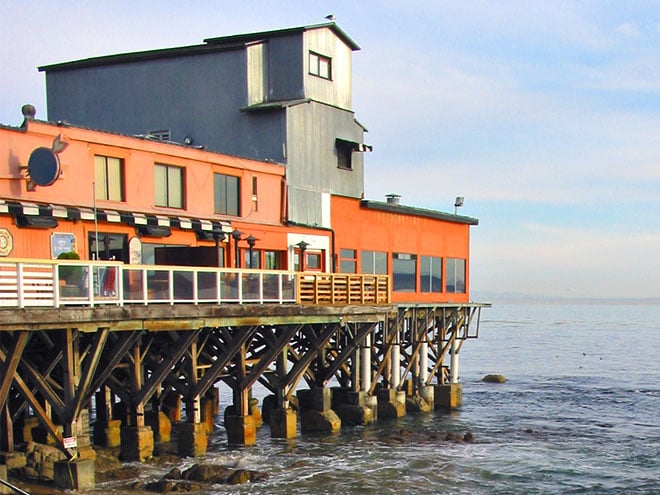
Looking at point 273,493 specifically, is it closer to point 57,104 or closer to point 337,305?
point 337,305

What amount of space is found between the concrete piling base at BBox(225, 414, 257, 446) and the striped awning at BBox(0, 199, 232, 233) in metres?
5.57

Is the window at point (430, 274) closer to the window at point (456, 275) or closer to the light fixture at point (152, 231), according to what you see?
the window at point (456, 275)

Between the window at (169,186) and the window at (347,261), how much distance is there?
26.0 feet

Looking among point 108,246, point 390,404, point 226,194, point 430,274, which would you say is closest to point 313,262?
point 226,194

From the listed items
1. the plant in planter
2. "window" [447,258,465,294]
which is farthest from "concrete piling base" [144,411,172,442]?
"window" [447,258,465,294]

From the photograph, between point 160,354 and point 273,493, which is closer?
point 273,493

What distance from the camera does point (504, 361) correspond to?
74438mm

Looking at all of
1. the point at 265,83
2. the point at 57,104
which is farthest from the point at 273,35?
the point at 57,104

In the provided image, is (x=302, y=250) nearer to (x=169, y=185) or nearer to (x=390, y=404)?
(x=169, y=185)

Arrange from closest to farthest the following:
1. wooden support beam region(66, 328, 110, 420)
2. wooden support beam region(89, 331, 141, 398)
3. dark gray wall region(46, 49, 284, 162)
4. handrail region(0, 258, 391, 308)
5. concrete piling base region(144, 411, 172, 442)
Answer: handrail region(0, 258, 391, 308), wooden support beam region(66, 328, 110, 420), wooden support beam region(89, 331, 141, 398), concrete piling base region(144, 411, 172, 442), dark gray wall region(46, 49, 284, 162)

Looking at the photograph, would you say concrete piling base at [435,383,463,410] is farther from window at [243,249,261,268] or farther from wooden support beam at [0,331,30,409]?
wooden support beam at [0,331,30,409]

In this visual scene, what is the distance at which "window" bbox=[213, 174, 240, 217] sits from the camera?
1170 inches

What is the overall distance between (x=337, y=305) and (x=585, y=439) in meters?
10.4

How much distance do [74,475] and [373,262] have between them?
17.8m
